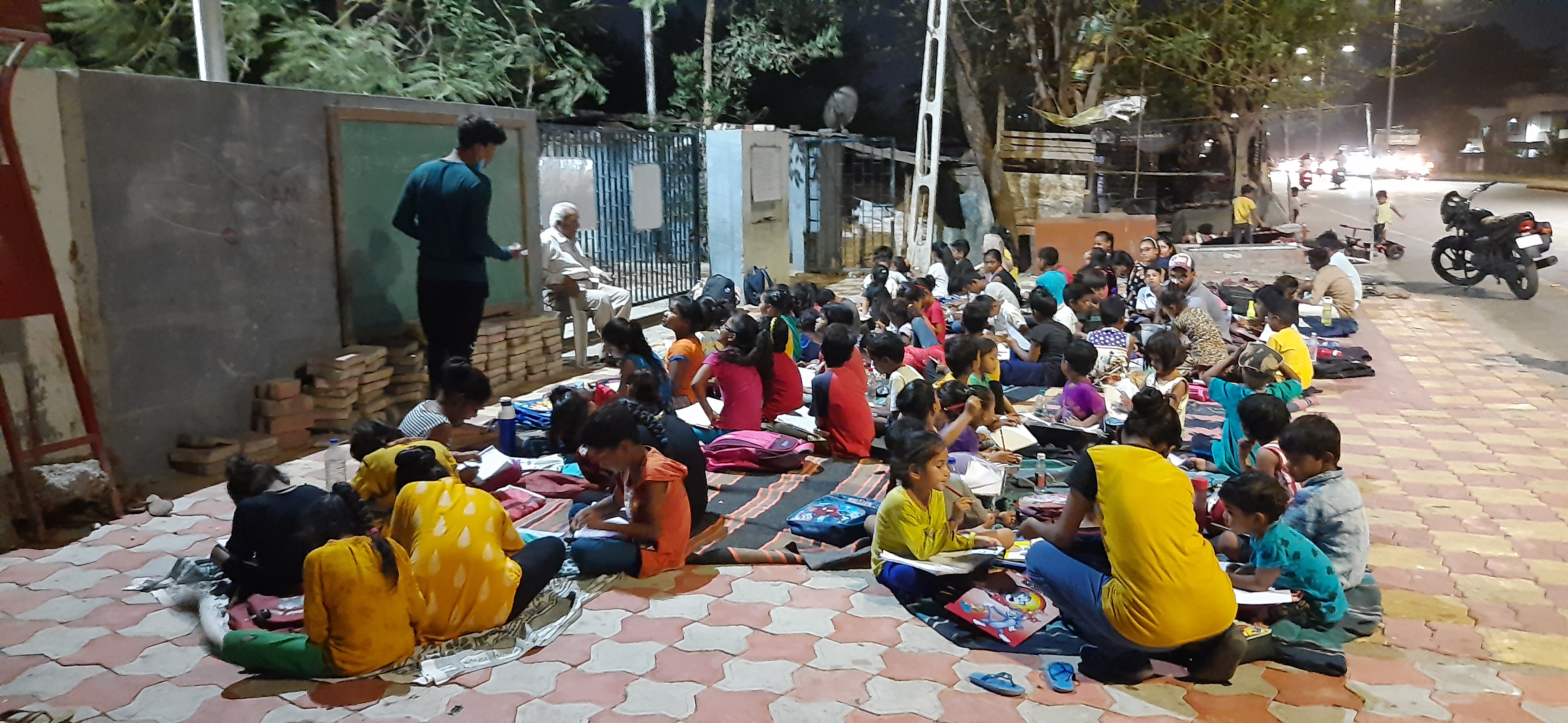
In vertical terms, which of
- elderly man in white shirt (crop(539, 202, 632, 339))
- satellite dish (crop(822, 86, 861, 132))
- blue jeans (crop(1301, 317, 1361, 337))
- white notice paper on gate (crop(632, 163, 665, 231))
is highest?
satellite dish (crop(822, 86, 861, 132))

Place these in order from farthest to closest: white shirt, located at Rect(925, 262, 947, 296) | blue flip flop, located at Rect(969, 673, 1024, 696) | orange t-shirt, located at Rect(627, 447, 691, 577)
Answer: white shirt, located at Rect(925, 262, 947, 296)
orange t-shirt, located at Rect(627, 447, 691, 577)
blue flip flop, located at Rect(969, 673, 1024, 696)

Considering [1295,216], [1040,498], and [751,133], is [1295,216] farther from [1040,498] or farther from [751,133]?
[1040,498]

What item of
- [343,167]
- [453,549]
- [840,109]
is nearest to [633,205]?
[343,167]

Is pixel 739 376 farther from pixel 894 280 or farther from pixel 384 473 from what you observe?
pixel 894 280

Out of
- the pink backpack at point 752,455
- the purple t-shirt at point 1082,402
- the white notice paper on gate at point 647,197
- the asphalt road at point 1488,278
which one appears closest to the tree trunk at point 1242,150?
the asphalt road at point 1488,278

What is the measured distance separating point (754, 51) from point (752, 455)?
720 inches

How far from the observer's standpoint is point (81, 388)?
17.6ft

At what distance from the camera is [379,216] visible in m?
7.50

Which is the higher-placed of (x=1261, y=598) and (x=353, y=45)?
(x=353, y=45)

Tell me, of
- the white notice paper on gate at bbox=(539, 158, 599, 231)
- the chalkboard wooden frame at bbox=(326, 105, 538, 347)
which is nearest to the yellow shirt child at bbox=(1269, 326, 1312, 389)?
the white notice paper on gate at bbox=(539, 158, 599, 231)

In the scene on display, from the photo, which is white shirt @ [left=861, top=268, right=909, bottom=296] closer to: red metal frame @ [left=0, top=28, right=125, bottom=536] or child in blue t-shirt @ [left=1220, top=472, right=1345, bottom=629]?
child in blue t-shirt @ [left=1220, top=472, right=1345, bottom=629]

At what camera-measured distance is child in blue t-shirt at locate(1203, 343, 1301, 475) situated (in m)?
5.77

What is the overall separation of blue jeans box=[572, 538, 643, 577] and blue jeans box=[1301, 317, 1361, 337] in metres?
7.61

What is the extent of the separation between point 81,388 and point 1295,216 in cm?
2156
